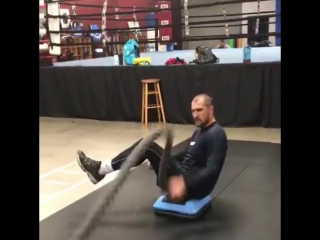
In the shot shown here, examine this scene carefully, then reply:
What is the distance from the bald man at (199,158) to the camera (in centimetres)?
221

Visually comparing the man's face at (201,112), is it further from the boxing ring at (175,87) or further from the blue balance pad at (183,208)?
the boxing ring at (175,87)

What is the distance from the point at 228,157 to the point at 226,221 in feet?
4.10

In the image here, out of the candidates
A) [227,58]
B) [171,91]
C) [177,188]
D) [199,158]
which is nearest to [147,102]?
[171,91]

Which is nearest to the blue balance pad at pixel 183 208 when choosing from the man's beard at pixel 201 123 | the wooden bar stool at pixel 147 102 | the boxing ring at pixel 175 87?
the man's beard at pixel 201 123

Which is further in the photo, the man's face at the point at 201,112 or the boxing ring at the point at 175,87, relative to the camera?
the boxing ring at the point at 175,87

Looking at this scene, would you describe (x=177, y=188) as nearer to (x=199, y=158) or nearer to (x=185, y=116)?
(x=199, y=158)

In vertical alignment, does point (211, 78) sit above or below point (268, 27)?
below

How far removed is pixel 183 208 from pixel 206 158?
290 mm

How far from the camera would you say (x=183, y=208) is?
2.32 metres

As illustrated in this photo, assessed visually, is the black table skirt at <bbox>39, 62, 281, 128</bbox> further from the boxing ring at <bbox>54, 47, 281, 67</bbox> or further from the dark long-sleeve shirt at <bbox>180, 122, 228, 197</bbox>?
the dark long-sleeve shirt at <bbox>180, 122, 228, 197</bbox>

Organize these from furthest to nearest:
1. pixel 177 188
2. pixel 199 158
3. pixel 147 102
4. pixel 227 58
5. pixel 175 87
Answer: pixel 227 58 < pixel 147 102 < pixel 175 87 < pixel 199 158 < pixel 177 188
